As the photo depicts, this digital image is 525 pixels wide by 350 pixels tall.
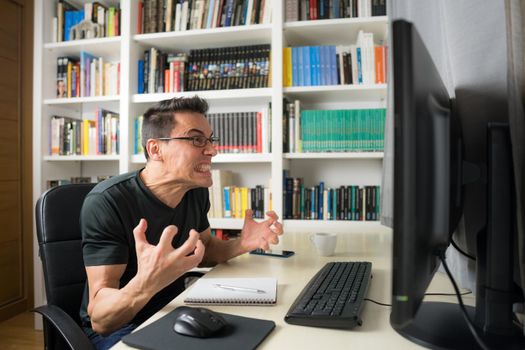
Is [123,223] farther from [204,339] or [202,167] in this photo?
[204,339]

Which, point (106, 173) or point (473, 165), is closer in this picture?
point (473, 165)

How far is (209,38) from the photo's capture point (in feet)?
8.19

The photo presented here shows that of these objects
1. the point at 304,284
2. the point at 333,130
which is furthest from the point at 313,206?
the point at 304,284

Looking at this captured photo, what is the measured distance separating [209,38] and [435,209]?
2231 millimetres

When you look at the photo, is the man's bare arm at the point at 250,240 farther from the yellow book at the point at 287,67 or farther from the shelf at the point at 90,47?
the shelf at the point at 90,47

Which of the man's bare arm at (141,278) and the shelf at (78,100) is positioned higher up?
the shelf at (78,100)

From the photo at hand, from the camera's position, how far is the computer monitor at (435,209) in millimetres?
456

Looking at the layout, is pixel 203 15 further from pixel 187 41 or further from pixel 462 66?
pixel 462 66

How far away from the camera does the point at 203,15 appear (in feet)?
8.21

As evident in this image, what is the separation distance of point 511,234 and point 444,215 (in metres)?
0.15

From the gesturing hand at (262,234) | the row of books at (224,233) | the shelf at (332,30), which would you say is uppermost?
the shelf at (332,30)

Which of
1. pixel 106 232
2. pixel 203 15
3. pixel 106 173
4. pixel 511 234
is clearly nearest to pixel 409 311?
pixel 511 234

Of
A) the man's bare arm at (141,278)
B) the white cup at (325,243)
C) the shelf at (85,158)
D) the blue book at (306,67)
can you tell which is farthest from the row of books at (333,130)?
the man's bare arm at (141,278)

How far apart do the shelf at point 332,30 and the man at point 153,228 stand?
1058 millimetres
